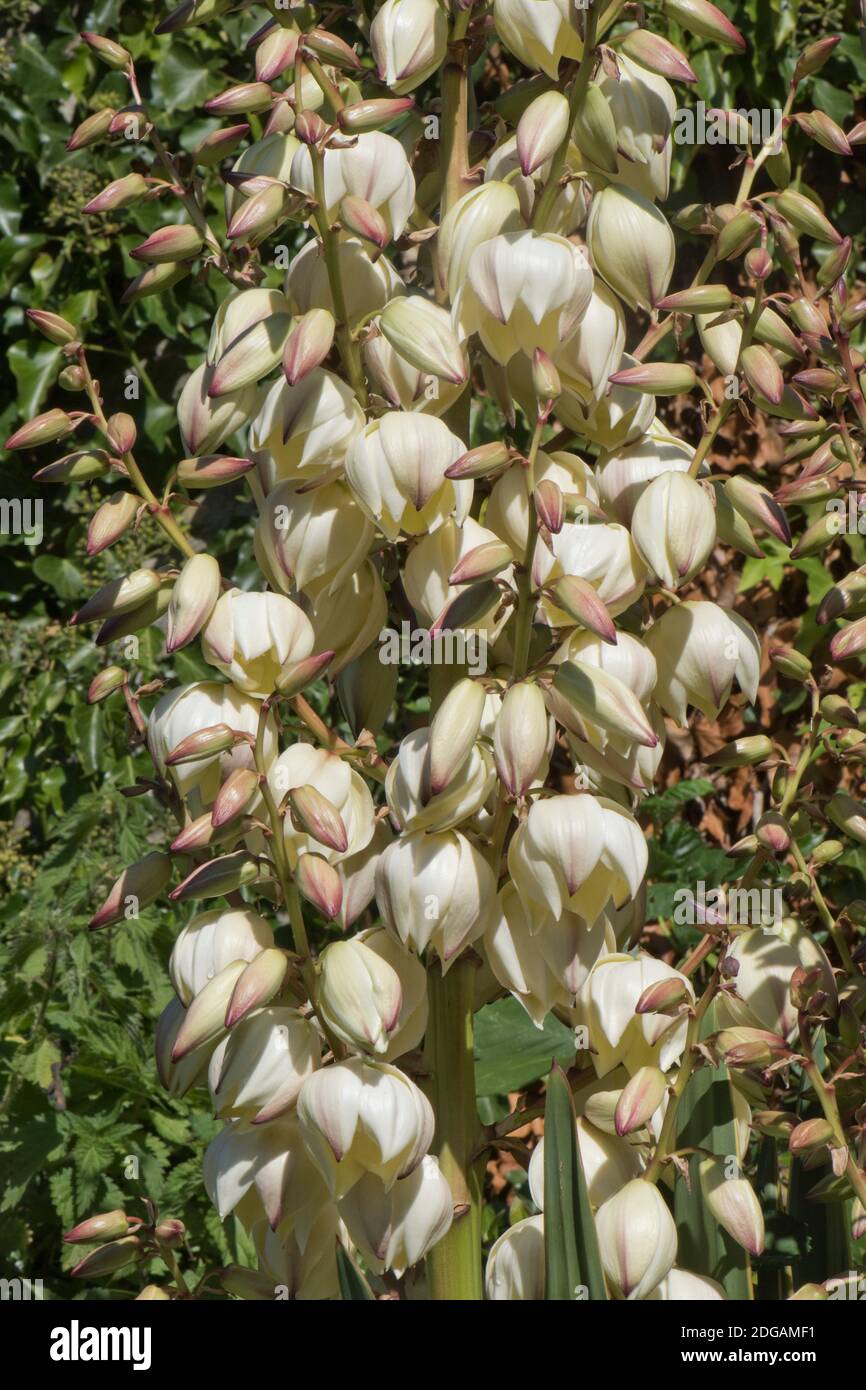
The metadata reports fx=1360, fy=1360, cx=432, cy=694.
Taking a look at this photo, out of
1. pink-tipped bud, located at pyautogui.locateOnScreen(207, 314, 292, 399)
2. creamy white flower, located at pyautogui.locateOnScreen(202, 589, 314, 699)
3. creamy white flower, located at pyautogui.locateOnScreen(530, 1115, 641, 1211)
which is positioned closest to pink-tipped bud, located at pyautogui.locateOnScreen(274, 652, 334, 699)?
creamy white flower, located at pyautogui.locateOnScreen(202, 589, 314, 699)

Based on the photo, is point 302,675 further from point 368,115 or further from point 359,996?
point 368,115

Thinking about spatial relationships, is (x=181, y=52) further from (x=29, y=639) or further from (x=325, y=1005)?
(x=325, y=1005)

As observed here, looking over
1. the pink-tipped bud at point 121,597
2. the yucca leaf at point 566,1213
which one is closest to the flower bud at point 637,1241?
the yucca leaf at point 566,1213

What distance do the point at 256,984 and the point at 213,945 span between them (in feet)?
0.21

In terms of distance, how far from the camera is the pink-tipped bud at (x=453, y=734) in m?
0.53

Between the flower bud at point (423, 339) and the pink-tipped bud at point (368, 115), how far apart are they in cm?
7

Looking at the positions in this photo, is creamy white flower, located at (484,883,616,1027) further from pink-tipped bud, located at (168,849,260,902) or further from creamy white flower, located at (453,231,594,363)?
creamy white flower, located at (453,231,594,363)

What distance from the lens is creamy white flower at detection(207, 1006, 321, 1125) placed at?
1.80ft

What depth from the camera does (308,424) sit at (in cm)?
57

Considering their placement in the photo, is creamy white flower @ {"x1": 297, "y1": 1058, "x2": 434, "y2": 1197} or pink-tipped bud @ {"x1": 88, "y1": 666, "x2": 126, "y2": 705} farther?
pink-tipped bud @ {"x1": 88, "y1": 666, "x2": 126, "y2": 705}

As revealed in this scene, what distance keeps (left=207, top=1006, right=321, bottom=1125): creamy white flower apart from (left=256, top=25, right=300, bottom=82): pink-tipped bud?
1.29 ft

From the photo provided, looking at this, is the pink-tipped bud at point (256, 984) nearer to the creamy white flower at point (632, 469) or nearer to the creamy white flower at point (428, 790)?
the creamy white flower at point (428, 790)

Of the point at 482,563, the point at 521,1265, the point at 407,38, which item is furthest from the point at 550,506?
the point at 521,1265
